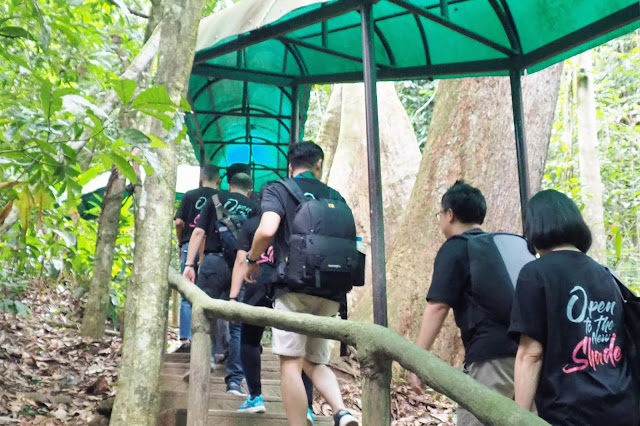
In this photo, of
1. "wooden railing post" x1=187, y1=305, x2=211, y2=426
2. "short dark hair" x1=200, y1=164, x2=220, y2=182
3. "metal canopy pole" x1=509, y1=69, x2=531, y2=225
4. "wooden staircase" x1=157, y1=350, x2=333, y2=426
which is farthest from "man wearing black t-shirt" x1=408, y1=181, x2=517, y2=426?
"short dark hair" x1=200, y1=164, x2=220, y2=182

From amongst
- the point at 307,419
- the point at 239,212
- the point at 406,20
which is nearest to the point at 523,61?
the point at 406,20

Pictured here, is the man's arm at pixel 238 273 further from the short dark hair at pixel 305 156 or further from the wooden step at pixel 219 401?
the short dark hair at pixel 305 156

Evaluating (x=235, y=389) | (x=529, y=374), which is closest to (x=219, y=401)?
(x=235, y=389)

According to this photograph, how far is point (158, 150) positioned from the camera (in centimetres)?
421

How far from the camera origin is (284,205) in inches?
161

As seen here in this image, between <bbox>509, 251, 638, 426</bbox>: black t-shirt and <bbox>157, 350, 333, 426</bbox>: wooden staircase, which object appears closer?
<bbox>509, 251, 638, 426</bbox>: black t-shirt

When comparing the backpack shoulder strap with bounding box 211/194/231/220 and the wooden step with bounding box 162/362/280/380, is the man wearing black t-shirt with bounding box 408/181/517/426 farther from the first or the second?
the wooden step with bounding box 162/362/280/380

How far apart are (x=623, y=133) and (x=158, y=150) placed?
44.2ft

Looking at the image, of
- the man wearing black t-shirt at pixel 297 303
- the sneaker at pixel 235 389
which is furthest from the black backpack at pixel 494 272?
the sneaker at pixel 235 389

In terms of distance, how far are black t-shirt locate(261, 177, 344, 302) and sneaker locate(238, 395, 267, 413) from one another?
87 centimetres

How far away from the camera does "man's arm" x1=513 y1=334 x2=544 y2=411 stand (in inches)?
95.3

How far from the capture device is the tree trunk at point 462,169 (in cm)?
735

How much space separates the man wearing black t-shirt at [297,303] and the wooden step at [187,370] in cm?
180

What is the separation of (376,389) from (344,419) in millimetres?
1373
